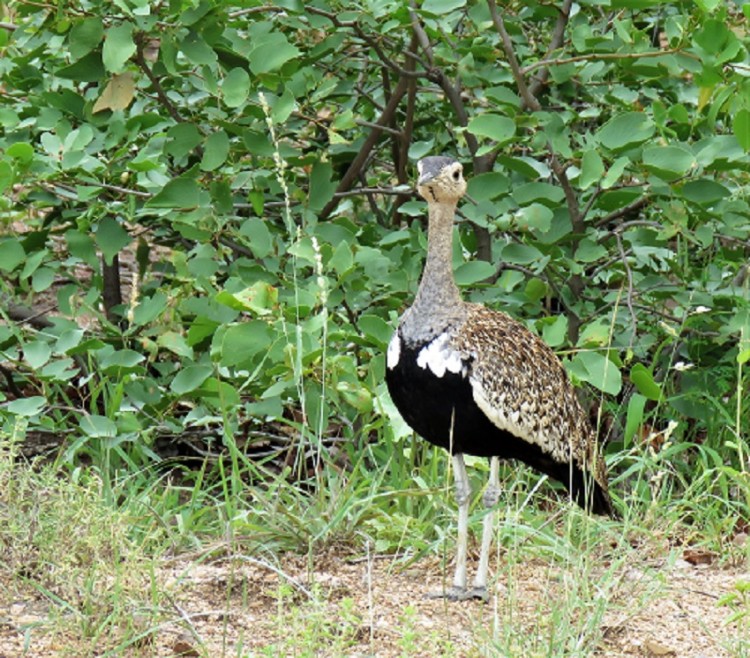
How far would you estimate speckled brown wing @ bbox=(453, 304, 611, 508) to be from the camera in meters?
4.10

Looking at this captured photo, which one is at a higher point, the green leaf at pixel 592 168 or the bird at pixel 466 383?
the green leaf at pixel 592 168

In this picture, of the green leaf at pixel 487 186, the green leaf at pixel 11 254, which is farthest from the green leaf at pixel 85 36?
the green leaf at pixel 487 186

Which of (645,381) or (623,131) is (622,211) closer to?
(623,131)

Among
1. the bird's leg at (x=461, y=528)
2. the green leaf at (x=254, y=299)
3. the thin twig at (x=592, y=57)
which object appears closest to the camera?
the bird's leg at (x=461, y=528)

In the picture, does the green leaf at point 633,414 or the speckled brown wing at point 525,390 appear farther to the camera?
the green leaf at point 633,414

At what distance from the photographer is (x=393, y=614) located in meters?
3.92

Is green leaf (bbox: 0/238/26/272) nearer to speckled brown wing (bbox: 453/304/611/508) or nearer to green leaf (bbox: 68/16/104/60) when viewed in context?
green leaf (bbox: 68/16/104/60)

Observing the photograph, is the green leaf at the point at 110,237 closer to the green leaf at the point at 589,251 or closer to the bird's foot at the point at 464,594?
the green leaf at the point at 589,251

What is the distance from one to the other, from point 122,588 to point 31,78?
246 centimetres

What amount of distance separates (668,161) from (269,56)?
139 cm

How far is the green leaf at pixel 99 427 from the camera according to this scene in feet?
16.5

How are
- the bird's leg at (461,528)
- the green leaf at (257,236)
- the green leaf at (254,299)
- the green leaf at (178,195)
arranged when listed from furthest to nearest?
the green leaf at (257,236)
the green leaf at (178,195)
the green leaf at (254,299)
the bird's leg at (461,528)

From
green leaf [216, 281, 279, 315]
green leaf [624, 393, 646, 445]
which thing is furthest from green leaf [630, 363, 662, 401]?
green leaf [216, 281, 279, 315]

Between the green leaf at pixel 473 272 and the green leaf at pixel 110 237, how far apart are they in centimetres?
123
